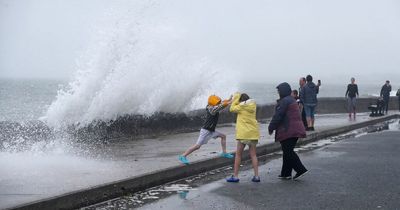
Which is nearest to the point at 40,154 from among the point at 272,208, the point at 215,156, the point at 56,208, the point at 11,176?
the point at 11,176

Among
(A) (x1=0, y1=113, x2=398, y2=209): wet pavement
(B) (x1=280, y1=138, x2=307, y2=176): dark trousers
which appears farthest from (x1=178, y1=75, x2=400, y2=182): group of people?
(A) (x1=0, y1=113, x2=398, y2=209): wet pavement

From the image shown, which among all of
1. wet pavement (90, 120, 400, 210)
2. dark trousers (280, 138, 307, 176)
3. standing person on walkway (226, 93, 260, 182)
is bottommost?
wet pavement (90, 120, 400, 210)

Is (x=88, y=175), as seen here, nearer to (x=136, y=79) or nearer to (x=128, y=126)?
(x=128, y=126)

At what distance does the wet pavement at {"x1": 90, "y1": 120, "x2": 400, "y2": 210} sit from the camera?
7.01m

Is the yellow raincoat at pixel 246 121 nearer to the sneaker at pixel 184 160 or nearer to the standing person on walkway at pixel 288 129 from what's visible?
the standing person on walkway at pixel 288 129

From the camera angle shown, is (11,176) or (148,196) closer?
(148,196)

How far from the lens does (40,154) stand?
10.6 m

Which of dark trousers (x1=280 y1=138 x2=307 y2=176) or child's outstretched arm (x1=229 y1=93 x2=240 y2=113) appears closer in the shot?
child's outstretched arm (x1=229 y1=93 x2=240 y2=113)

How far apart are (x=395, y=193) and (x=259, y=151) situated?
14.7 ft

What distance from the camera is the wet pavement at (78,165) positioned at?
7133mm

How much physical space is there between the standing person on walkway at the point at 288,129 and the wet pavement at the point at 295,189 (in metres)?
0.24

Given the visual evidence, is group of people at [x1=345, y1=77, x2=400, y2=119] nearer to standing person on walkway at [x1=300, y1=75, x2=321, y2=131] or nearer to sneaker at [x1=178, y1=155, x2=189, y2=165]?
standing person on walkway at [x1=300, y1=75, x2=321, y2=131]

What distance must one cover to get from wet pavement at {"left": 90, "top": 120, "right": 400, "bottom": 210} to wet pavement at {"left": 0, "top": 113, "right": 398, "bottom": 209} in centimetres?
62

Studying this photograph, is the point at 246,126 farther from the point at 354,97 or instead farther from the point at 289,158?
the point at 354,97
